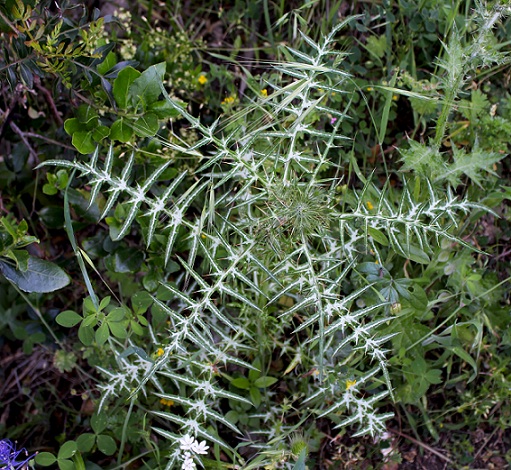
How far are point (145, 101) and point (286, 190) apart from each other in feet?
2.08

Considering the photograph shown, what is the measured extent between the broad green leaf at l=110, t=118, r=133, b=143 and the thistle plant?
2.8 inches

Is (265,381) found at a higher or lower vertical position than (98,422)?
higher

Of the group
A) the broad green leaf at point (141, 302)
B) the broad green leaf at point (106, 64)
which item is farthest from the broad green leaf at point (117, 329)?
the broad green leaf at point (106, 64)

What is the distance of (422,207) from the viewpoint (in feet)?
6.02

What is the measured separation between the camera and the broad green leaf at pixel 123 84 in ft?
6.33

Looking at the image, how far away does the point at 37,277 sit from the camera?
79.2 inches

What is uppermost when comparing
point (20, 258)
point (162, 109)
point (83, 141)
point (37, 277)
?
point (162, 109)

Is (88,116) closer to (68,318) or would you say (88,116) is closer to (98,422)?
(68,318)

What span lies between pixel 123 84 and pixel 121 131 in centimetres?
16

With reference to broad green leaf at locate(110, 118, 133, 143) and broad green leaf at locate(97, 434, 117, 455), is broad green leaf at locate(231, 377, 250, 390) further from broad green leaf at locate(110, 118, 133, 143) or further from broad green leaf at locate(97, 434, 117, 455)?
broad green leaf at locate(110, 118, 133, 143)

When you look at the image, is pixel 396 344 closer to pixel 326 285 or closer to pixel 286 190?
→ pixel 326 285

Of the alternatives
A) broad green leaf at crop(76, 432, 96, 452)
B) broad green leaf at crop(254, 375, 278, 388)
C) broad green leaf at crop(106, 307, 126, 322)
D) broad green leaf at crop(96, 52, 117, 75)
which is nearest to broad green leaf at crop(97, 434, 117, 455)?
broad green leaf at crop(76, 432, 96, 452)

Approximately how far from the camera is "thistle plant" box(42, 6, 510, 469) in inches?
70.1

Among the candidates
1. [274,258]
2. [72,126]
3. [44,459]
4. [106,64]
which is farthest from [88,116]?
[44,459]
